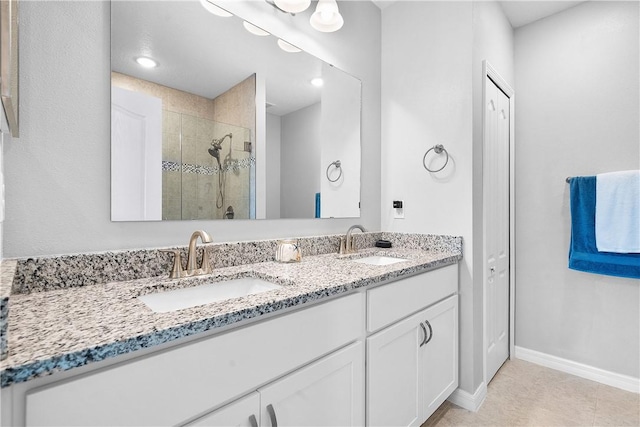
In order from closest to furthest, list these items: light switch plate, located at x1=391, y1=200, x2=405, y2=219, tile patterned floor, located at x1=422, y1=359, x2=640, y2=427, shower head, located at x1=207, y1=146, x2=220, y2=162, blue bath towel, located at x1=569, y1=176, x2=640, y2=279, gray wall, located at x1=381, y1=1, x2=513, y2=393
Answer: shower head, located at x1=207, y1=146, x2=220, y2=162 < tile patterned floor, located at x1=422, y1=359, x2=640, y2=427 < gray wall, located at x1=381, y1=1, x2=513, y2=393 < blue bath towel, located at x1=569, y1=176, x2=640, y2=279 < light switch plate, located at x1=391, y1=200, x2=405, y2=219

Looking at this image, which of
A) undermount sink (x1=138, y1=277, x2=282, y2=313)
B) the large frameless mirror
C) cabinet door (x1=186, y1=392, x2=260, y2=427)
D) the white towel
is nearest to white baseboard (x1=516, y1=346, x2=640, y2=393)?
the white towel

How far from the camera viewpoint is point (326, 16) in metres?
1.73

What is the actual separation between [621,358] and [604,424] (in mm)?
596

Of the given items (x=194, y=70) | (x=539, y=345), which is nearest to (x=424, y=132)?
(x=194, y=70)

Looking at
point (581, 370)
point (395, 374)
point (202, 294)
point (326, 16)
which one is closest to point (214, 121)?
point (202, 294)

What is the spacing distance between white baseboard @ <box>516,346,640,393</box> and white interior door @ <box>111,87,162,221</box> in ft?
9.09

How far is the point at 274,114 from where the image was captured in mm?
1696

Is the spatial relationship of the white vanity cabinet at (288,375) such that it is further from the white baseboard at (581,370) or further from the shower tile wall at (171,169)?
the white baseboard at (581,370)

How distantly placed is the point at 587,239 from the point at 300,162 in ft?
6.46

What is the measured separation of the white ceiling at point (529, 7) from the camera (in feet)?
7.43

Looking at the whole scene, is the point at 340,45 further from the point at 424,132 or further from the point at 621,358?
the point at 621,358

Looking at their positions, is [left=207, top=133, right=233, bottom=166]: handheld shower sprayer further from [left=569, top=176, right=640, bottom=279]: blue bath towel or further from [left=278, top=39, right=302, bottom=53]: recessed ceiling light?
[left=569, top=176, right=640, bottom=279]: blue bath towel

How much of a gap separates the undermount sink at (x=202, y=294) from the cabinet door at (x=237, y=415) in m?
0.37

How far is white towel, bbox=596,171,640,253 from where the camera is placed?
1960 mm
